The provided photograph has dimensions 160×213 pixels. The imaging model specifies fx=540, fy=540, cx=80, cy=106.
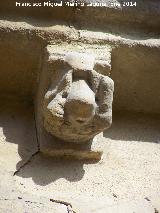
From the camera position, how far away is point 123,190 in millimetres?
1620

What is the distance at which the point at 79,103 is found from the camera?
1522mm

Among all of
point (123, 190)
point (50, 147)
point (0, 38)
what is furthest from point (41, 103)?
point (123, 190)

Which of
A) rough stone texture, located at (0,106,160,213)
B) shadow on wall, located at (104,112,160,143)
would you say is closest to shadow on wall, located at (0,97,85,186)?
rough stone texture, located at (0,106,160,213)

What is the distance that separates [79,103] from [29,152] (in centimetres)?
26

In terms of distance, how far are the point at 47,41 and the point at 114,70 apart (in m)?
0.24

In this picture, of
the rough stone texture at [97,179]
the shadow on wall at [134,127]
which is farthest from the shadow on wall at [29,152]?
the shadow on wall at [134,127]

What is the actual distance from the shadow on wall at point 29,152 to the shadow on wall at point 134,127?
21 cm

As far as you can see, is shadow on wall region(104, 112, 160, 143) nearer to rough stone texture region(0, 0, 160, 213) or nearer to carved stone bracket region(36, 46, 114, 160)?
rough stone texture region(0, 0, 160, 213)

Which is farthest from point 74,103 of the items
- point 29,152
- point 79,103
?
point 29,152

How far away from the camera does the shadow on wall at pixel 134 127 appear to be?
71.2 inches

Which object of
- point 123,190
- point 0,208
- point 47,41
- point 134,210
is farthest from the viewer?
point 47,41

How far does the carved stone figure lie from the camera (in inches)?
60.5

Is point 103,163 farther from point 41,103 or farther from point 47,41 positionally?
point 47,41

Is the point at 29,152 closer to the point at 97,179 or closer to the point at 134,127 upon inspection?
the point at 97,179
